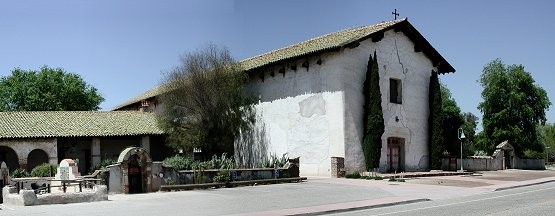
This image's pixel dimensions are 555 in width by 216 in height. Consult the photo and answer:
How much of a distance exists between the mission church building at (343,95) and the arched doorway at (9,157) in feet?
53.0

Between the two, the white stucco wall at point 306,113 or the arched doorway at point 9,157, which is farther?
the arched doorway at point 9,157

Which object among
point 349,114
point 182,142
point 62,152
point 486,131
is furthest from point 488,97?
point 62,152

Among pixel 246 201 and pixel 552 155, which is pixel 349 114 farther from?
pixel 552 155

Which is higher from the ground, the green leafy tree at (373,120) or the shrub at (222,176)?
the green leafy tree at (373,120)

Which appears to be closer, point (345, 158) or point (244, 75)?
point (345, 158)

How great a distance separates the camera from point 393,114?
34312 millimetres

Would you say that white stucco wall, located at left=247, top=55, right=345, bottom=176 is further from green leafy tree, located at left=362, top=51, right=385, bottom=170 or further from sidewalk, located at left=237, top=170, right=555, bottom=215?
sidewalk, located at left=237, top=170, right=555, bottom=215

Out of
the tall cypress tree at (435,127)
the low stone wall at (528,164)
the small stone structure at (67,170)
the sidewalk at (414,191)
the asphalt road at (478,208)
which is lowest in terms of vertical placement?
the low stone wall at (528,164)

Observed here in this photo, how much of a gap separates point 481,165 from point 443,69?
8.14m

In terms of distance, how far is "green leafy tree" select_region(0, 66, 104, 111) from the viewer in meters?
64.8

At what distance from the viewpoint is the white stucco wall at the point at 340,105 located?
1243 inches

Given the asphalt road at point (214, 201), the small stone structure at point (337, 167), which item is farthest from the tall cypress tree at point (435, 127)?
the asphalt road at point (214, 201)

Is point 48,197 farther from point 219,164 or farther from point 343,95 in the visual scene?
point 343,95

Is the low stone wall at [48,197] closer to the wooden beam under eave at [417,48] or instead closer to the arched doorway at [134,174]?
the arched doorway at [134,174]
